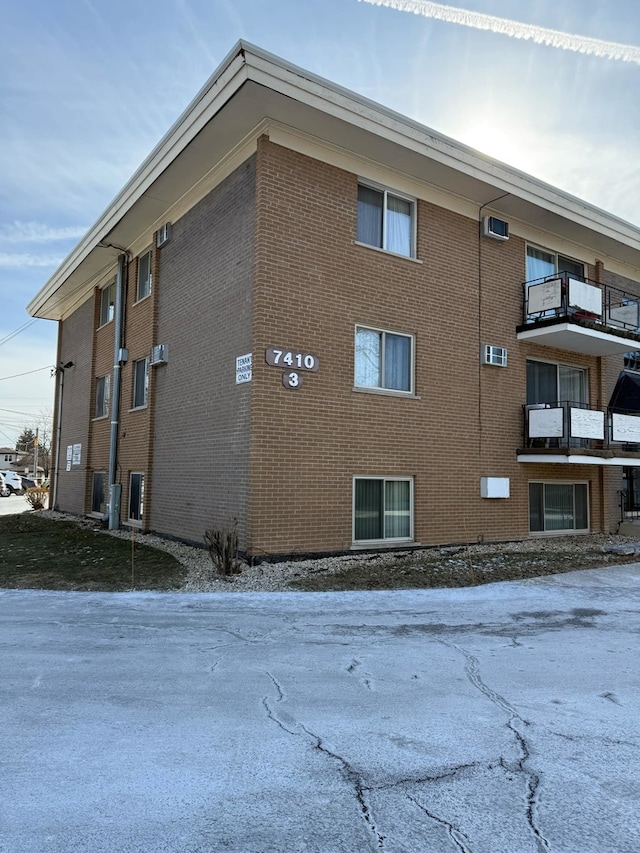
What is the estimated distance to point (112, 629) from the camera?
6105 mm

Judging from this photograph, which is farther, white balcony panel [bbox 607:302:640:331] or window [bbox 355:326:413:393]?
white balcony panel [bbox 607:302:640:331]

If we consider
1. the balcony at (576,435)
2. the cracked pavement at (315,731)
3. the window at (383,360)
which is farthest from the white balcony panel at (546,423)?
the cracked pavement at (315,731)

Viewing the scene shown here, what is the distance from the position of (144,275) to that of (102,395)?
4370mm

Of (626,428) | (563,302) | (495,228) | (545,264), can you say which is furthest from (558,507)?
(495,228)

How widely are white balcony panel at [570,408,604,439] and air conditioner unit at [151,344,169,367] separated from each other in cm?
864

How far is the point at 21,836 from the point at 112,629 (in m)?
3.51

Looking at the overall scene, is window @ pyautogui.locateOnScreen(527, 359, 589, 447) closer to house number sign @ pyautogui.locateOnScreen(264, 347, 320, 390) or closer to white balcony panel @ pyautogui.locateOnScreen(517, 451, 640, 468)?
white balcony panel @ pyautogui.locateOnScreen(517, 451, 640, 468)

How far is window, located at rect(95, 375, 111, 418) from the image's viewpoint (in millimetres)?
17453

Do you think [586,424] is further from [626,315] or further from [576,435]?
[626,315]

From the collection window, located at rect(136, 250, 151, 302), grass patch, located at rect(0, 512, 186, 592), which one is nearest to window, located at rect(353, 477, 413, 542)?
grass patch, located at rect(0, 512, 186, 592)

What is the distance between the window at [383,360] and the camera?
1124cm

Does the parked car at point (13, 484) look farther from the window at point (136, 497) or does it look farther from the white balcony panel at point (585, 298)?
the white balcony panel at point (585, 298)

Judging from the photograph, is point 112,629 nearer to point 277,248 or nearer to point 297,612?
point 297,612

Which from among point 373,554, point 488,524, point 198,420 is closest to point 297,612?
point 373,554
